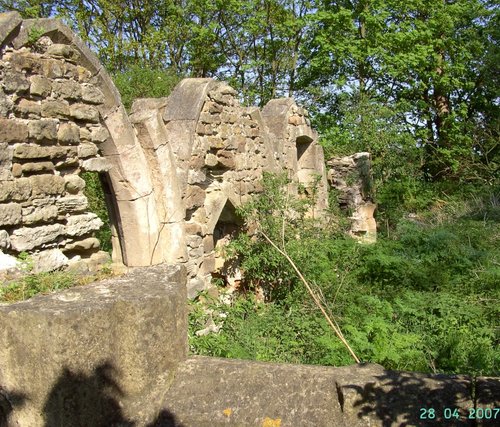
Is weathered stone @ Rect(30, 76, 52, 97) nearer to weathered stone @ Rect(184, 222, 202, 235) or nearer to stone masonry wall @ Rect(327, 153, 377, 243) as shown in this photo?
weathered stone @ Rect(184, 222, 202, 235)

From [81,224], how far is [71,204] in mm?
208

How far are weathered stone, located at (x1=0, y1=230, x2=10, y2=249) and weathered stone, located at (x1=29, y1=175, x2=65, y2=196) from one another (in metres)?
0.44

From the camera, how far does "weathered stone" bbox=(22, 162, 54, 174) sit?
4.09 meters

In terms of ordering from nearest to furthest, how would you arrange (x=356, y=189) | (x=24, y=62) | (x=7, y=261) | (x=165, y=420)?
(x=165, y=420) < (x=7, y=261) < (x=24, y=62) < (x=356, y=189)

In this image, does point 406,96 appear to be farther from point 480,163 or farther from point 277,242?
point 277,242

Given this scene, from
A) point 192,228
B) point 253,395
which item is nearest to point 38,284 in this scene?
point 253,395

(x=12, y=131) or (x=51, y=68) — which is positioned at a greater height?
(x=51, y=68)

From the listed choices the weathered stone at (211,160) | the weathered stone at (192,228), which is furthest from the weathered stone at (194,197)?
the weathered stone at (211,160)

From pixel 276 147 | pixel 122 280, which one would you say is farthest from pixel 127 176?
pixel 276 147

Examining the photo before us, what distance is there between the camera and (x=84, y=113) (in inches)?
183

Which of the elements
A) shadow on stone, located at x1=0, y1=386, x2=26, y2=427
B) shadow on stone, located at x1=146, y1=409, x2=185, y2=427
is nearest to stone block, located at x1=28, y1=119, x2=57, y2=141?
shadow on stone, located at x1=0, y1=386, x2=26, y2=427

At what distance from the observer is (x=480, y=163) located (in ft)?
46.5

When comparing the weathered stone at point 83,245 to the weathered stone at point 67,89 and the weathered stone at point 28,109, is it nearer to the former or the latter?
the weathered stone at point 28,109

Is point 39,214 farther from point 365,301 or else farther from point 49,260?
point 365,301
